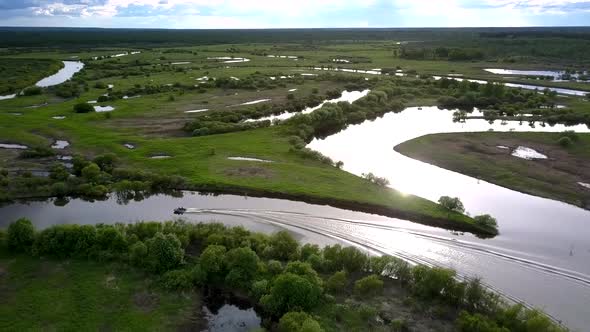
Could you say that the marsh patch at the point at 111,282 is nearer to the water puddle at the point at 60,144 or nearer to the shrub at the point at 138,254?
the shrub at the point at 138,254

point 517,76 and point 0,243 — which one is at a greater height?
point 517,76

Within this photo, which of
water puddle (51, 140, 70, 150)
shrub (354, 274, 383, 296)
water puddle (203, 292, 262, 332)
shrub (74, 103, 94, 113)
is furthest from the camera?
shrub (74, 103, 94, 113)

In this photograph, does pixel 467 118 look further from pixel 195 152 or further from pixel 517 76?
pixel 517 76

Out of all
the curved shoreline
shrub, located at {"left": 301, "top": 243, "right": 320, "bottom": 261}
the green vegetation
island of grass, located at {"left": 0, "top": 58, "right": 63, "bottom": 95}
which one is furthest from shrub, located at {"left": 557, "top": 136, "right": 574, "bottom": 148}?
island of grass, located at {"left": 0, "top": 58, "right": 63, "bottom": 95}

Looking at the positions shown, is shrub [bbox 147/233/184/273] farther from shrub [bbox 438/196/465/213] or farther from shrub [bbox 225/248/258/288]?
shrub [bbox 438/196/465/213]

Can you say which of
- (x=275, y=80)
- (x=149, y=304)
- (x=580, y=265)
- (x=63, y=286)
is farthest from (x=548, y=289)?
(x=275, y=80)
